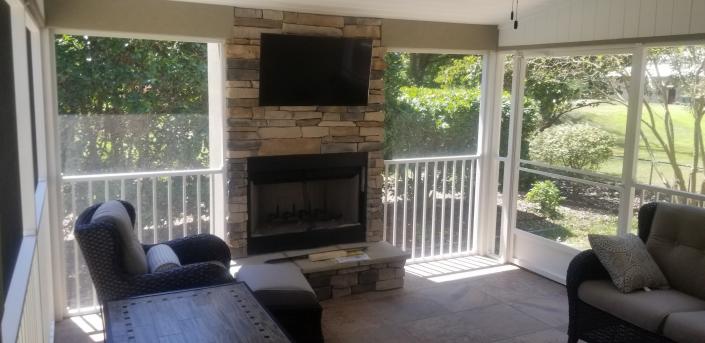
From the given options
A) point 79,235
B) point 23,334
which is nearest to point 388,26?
point 79,235

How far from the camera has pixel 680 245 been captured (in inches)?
148

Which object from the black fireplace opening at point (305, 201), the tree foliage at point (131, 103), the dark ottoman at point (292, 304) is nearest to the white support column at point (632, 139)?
the black fireplace opening at point (305, 201)

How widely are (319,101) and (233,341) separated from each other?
8.84 ft

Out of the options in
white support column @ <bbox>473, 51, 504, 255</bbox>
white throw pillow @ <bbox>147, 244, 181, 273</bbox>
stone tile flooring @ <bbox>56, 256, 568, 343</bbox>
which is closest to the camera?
white throw pillow @ <bbox>147, 244, 181, 273</bbox>

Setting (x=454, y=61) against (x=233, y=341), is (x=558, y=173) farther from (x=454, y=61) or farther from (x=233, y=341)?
(x=233, y=341)

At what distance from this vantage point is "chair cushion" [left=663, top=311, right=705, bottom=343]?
3.08m

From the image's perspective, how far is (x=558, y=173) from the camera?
17.3 ft

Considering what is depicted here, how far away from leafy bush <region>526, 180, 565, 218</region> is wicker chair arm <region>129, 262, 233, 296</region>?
3.25 m

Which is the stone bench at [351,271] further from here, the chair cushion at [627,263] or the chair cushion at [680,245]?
the chair cushion at [680,245]

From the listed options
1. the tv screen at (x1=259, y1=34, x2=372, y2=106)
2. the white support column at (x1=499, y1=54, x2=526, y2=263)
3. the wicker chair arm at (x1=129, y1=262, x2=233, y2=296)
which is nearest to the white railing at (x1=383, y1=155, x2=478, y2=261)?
the white support column at (x1=499, y1=54, x2=526, y2=263)

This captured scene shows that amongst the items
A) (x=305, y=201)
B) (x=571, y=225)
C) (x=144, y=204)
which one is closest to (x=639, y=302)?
(x=571, y=225)

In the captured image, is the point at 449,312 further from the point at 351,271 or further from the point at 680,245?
the point at 680,245

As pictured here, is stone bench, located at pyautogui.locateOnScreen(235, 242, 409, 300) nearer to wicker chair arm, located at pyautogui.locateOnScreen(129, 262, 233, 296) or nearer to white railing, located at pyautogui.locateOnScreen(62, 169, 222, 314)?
white railing, located at pyautogui.locateOnScreen(62, 169, 222, 314)

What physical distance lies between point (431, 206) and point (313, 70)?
2023 millimetres
